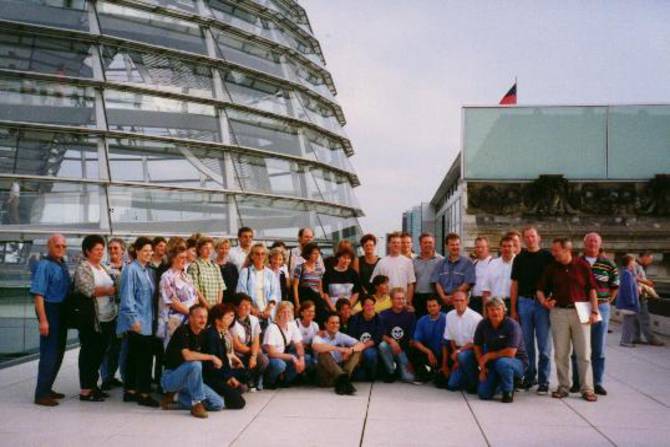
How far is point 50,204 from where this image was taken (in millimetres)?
12273

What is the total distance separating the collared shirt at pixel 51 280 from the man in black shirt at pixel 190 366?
Result: 1.31 meters

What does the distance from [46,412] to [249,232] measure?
10.6 feet

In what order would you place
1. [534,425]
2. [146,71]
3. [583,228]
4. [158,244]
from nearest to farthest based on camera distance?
[534,425] < [158,244] < [146,71] < [583,228]

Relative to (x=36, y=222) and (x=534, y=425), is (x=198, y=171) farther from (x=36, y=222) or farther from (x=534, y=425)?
(x=534, y=425)

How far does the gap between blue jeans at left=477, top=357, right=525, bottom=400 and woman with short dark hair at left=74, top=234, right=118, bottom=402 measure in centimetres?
423

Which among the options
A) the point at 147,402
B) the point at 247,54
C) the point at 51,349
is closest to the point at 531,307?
the point at 147,402

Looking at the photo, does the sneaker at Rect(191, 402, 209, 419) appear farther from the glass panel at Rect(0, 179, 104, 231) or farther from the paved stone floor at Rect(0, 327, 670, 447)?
the glass panel at Rect(0, 179, 104, 231)

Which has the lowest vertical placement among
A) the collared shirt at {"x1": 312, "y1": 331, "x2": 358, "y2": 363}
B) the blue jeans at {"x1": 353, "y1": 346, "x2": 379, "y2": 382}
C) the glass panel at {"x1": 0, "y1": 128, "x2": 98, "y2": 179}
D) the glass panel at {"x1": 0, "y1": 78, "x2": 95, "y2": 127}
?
the blue jeans at {"x1": 353, "y1": 346, "x2": 379, "y2": 382}

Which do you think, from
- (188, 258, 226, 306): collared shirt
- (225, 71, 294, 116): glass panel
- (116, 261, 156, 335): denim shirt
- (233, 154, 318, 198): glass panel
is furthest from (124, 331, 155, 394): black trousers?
(225, 71, 294, 116): glass panel

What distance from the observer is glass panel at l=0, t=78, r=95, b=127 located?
12.4 metres

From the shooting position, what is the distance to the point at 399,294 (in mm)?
7996

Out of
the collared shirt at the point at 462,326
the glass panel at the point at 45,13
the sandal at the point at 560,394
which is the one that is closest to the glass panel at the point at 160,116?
the glass panel at the point at 45,13

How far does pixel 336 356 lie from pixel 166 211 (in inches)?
283

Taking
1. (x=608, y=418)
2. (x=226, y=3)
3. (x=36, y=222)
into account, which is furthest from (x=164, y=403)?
(x=226, y=3)
